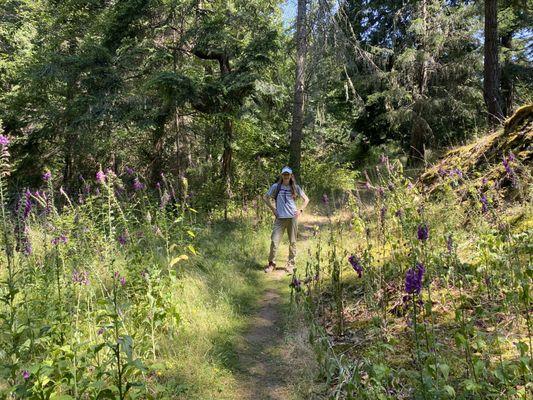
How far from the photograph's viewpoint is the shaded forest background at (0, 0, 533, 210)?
9.29 m

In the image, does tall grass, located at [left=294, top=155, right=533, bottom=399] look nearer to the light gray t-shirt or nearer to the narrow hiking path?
the narrow hiking path

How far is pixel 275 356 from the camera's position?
4.00 meters

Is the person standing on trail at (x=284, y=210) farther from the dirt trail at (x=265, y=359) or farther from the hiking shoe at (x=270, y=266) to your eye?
the dirt trail at (x=265, y=359)

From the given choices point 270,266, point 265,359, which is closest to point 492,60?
point 270,266

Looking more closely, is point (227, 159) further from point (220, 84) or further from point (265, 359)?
point (265, 359)

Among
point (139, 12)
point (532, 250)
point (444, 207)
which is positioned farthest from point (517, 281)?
point (139, 12)

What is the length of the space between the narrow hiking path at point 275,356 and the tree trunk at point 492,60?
20.2 feet

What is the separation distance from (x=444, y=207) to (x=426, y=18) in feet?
35.4

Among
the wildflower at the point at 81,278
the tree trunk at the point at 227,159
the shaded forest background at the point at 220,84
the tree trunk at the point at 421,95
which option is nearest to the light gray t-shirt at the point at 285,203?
the shaded forest background at the point at 220,84

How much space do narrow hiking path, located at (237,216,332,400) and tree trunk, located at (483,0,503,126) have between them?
6156mm

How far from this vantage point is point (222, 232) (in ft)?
28.8

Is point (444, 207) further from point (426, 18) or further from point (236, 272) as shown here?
point (426, 18)

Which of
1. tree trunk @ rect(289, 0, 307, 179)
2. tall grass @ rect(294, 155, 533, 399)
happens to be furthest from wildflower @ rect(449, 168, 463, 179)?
tree trunk @ rect(289, 0, 307, 179)

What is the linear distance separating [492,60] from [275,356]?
7.64 meters
